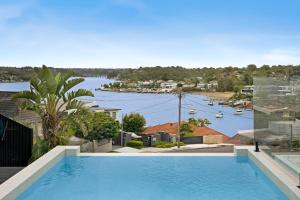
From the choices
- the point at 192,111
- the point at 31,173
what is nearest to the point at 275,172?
the point at 31,173

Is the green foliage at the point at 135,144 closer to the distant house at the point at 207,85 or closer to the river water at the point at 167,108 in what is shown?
the distant house at the point at 207,85

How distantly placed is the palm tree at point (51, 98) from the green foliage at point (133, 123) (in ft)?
102

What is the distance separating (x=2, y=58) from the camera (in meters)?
24.9

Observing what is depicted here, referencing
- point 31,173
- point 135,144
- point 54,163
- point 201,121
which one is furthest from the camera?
point 201,121

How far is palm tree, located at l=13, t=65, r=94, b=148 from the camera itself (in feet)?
31.0

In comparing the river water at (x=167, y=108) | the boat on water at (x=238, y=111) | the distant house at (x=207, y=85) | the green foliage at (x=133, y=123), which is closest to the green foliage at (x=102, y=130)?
the green foliage at (x=133, y=123)

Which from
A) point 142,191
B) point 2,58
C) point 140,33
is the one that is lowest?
point 142,191

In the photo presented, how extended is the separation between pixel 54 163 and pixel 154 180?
7.75 ft

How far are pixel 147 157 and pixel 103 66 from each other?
24844 mm

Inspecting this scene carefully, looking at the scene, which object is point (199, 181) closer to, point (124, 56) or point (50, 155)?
point (50, 155)

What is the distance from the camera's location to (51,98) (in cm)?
955

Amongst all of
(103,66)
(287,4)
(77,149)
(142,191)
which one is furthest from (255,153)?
(103,66)

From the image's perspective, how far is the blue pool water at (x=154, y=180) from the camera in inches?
261

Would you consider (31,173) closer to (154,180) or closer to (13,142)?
(13,142)
